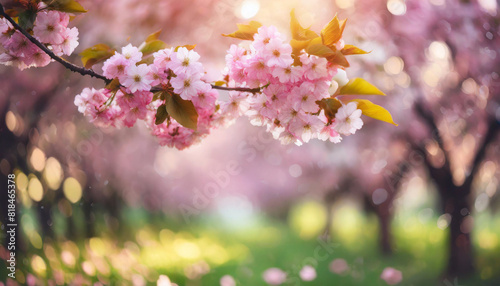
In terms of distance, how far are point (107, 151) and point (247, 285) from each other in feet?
5.25

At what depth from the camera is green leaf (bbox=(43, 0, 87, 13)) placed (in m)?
0.81

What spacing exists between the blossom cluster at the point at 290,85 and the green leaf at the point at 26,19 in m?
0.41

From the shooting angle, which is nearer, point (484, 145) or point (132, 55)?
point (132, 55)

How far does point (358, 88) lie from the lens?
0.78 m

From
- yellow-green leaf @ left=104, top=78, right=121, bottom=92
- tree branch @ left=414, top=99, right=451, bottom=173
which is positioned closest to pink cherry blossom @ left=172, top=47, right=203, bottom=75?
yellow-green leaf @ left=104, top=78, right=121, bottom=92

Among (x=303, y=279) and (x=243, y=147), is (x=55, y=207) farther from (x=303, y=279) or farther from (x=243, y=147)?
(x=303, y=279)

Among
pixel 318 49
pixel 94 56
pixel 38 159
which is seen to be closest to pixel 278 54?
pixel 318 49

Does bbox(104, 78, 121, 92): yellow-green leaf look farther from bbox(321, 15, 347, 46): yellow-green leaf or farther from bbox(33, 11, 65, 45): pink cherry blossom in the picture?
bbox(321, 15, 347, 46): yellow-green leaf

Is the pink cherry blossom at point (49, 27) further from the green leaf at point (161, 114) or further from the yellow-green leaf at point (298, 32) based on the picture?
the yellow-green leaf at point (298, 32)

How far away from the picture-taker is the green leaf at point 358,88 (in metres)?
0.76

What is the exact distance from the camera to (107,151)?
3268 mm

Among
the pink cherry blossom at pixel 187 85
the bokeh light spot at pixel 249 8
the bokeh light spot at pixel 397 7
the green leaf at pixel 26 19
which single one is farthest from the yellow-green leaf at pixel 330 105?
the bokeh light spot at pixel 397 7

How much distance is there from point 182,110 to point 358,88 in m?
0.34

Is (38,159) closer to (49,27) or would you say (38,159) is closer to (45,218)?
(45,218)
